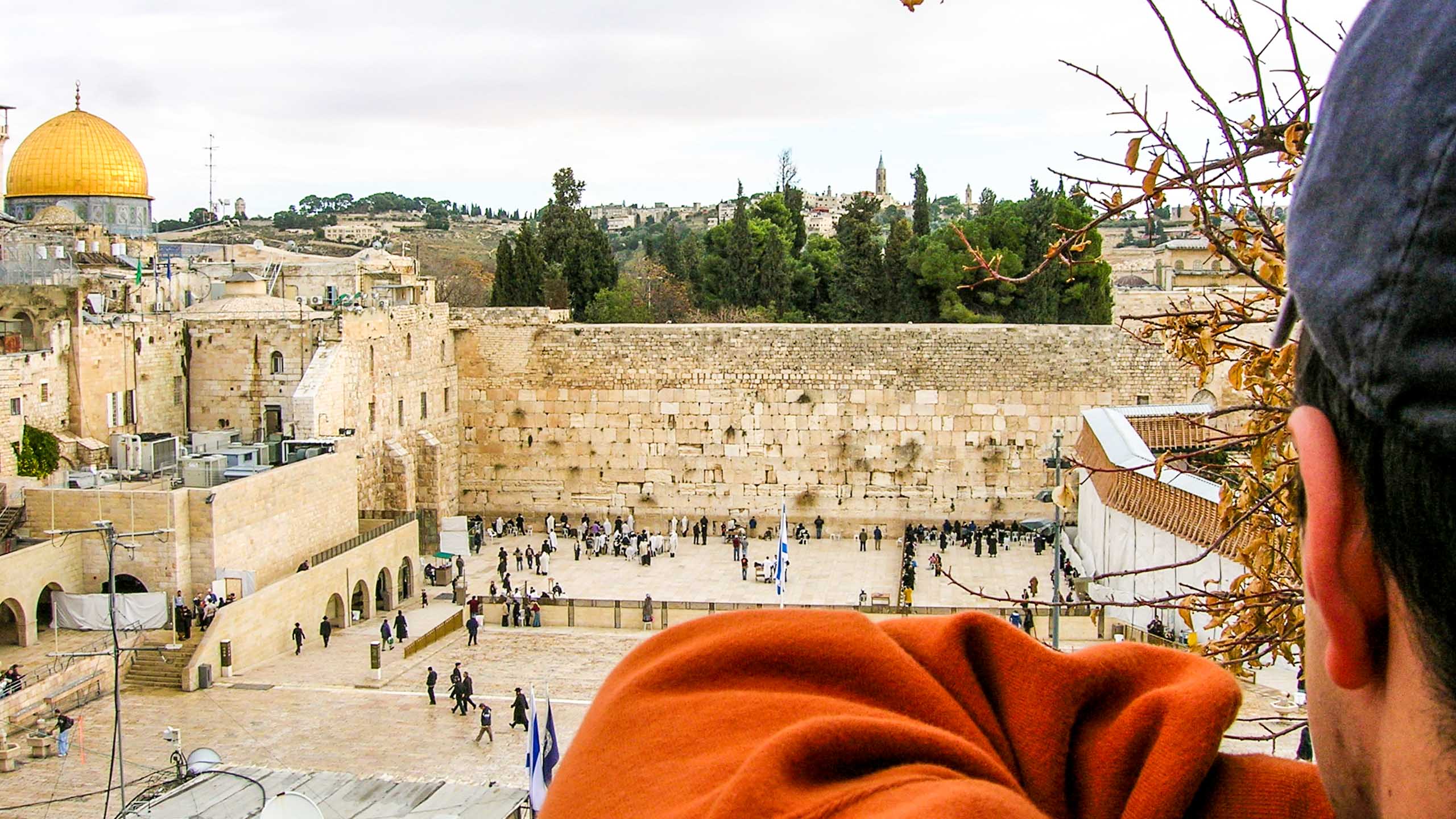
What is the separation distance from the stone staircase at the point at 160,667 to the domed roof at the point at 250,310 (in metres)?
7.18

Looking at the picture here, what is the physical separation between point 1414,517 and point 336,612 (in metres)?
17.7

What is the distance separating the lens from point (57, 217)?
26.9 metres

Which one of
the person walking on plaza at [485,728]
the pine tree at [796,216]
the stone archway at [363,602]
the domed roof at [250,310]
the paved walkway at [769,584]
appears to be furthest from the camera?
the pine tree at [796,216]

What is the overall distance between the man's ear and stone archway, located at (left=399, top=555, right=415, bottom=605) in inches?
757

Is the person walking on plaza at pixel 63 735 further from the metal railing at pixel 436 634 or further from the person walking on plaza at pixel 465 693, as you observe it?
the metal railing at pixel 436 634

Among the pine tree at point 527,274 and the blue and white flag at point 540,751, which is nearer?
the blue and white flag at point 540,751

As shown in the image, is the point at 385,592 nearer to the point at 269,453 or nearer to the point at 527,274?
Result: the point at 269,453

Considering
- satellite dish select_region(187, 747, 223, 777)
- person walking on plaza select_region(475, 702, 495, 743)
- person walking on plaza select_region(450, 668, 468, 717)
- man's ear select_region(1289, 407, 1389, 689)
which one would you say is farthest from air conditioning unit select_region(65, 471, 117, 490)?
man's ear select_region(1289, 407, 1389, 689)

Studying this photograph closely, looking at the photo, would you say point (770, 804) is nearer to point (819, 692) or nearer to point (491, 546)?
point (819, 692)

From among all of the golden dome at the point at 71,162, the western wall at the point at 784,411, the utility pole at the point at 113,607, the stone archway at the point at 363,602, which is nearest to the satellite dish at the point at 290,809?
the utility pole at the point at 113,607

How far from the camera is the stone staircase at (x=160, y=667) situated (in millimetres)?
14039

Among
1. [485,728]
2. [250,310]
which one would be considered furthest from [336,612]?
[250,310]

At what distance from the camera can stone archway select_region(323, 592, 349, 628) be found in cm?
1719

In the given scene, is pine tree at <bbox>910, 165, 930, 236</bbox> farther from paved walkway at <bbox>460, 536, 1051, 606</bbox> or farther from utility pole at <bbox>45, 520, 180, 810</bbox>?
utility pole at <bbox>45, 520, 180, 810</bbox>
